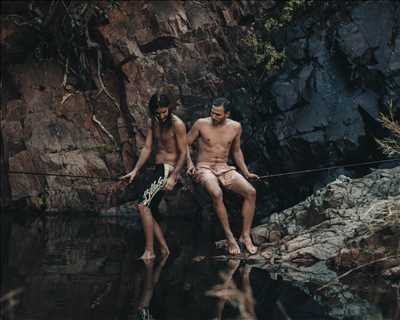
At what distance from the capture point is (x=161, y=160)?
7535 millimetres

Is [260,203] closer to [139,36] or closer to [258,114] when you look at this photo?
[258,114]

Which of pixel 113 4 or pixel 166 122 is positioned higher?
pixel 113 4

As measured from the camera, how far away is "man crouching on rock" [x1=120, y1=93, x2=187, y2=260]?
717 cm

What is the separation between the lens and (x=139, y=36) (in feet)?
35.9

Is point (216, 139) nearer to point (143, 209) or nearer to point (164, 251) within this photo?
point (143, 209)

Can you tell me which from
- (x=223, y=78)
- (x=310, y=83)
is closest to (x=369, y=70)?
(x=310, y=83)

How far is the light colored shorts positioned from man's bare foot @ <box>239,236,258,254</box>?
2.18 feet

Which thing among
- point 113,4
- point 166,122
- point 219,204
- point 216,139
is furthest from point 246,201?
point 113,4

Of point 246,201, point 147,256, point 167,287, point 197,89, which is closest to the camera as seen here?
point 167,287

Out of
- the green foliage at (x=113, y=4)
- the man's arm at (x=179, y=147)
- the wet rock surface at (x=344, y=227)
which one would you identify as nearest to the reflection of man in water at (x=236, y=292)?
the wet rock surface at (x=344, y=227)

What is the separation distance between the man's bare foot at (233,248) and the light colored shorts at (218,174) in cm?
70

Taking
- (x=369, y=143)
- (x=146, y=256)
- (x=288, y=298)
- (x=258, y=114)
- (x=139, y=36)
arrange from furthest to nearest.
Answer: (x=139, y=36) < (x=258, y=114) < (x=369, y=143) < (x=146, y=256) < (x=288, y=298)

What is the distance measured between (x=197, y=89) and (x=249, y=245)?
13.5 feet

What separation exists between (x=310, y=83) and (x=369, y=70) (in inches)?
34.8
